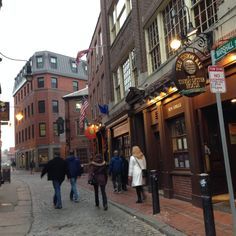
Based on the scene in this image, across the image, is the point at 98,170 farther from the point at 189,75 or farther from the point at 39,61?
the point at 39,61

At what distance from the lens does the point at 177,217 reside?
9188mm

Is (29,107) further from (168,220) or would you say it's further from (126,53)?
(168,220)

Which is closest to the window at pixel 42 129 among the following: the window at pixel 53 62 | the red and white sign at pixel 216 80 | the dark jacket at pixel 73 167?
the window at pixel 53 62

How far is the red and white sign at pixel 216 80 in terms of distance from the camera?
6.13 m

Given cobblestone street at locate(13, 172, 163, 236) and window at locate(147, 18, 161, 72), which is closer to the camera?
cobblestone street at locate(13, 172, 163, 236)

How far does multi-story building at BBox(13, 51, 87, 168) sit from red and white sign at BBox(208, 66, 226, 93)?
155 feet

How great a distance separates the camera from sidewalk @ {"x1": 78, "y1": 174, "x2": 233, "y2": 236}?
25.2 feet

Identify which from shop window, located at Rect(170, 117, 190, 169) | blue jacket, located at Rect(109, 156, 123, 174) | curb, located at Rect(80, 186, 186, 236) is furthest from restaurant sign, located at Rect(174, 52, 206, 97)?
blue jacket, located at Rect(109, 156, 123, 174)

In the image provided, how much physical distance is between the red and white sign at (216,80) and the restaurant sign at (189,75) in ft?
8.68

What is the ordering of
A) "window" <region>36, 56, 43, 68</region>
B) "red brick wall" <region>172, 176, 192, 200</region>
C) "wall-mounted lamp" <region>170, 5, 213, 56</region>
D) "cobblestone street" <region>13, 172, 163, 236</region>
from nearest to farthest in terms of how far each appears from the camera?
1. "cobblestone street" <region>13, 172, 163, 236</region>
2. "wall-mounted lamp" <region>170, 5, 213, 56</region>
3. "red brick wall" <region>172, 176, 192, 200</region>
4. "window" <region>36, 56, 43, 68</region>

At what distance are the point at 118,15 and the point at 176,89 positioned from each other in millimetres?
9602

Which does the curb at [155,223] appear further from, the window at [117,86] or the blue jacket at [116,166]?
the window at [117,86]

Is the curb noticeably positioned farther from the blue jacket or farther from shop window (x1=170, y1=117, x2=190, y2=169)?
the blue jacket

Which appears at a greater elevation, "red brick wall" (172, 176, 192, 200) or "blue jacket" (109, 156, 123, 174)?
"blue jacket" (109, 156, 123, 174)
